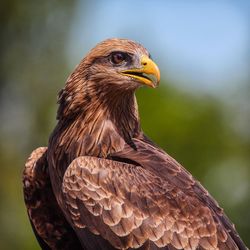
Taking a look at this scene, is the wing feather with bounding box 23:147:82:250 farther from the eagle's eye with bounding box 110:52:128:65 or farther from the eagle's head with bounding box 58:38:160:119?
the eagle's eye with bounding box 110:52:128:65

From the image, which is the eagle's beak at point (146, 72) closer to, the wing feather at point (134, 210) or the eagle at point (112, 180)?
the eagle at point (112, 180)

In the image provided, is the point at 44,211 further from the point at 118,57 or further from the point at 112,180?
the point at 118,57

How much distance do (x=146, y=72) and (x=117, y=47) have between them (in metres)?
0.50

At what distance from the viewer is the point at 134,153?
1420 centimetres

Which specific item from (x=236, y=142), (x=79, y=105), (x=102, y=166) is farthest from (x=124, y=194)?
(x=236, y=142)

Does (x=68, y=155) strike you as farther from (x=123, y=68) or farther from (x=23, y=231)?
(x=23, y=231)

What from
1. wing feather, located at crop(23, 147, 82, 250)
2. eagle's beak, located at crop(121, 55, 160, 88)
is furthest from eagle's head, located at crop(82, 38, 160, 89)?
wing feather, located at crop(23, 147, 82, 250)

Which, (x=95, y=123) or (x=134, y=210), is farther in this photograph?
(x=95, y=123)

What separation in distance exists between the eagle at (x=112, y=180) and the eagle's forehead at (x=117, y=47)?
0.04ft

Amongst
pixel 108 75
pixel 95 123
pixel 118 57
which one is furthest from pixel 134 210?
pixel 118 57

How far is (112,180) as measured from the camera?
13734 millimetres

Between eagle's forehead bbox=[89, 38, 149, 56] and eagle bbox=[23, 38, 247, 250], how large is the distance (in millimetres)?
11

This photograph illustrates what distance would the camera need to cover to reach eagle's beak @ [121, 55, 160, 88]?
45.8 ft

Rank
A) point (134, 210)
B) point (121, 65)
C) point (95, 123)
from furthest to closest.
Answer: point (95, 123)
point (121, 65)
point (134, 210)
